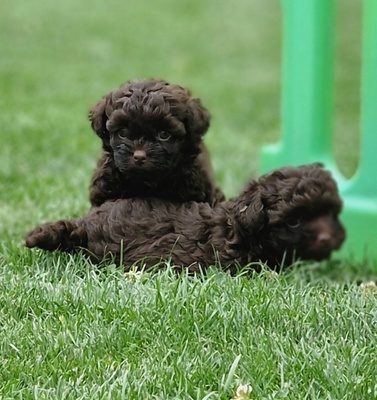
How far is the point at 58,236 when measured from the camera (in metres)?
4.98

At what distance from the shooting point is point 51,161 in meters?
8.62

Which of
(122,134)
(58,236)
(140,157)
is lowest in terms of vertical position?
(58,236)

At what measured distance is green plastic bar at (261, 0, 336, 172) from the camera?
706cm

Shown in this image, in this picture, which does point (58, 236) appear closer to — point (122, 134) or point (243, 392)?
point (122, 134)

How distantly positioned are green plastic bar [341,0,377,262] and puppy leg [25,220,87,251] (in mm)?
2214

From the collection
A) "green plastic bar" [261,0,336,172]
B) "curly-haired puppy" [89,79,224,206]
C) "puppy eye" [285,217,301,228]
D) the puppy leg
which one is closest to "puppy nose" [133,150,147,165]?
"curly-haired puppy" [89,79,224,206]

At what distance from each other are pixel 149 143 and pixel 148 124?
0.09 meters

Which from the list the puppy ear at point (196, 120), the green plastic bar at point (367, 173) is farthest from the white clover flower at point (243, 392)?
the green plastic bar at point (367, 173)

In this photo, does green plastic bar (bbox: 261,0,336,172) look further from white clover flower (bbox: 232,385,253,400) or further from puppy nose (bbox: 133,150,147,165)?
white clover flower (bbox: 232,385,253,400)

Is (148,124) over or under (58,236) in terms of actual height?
over

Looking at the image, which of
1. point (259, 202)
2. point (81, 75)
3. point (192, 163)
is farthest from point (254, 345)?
point (81, 75)

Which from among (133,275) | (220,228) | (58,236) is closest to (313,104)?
(220,228)

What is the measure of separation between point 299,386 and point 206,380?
1.09 ft

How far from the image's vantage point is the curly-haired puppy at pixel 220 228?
495 centimetres
